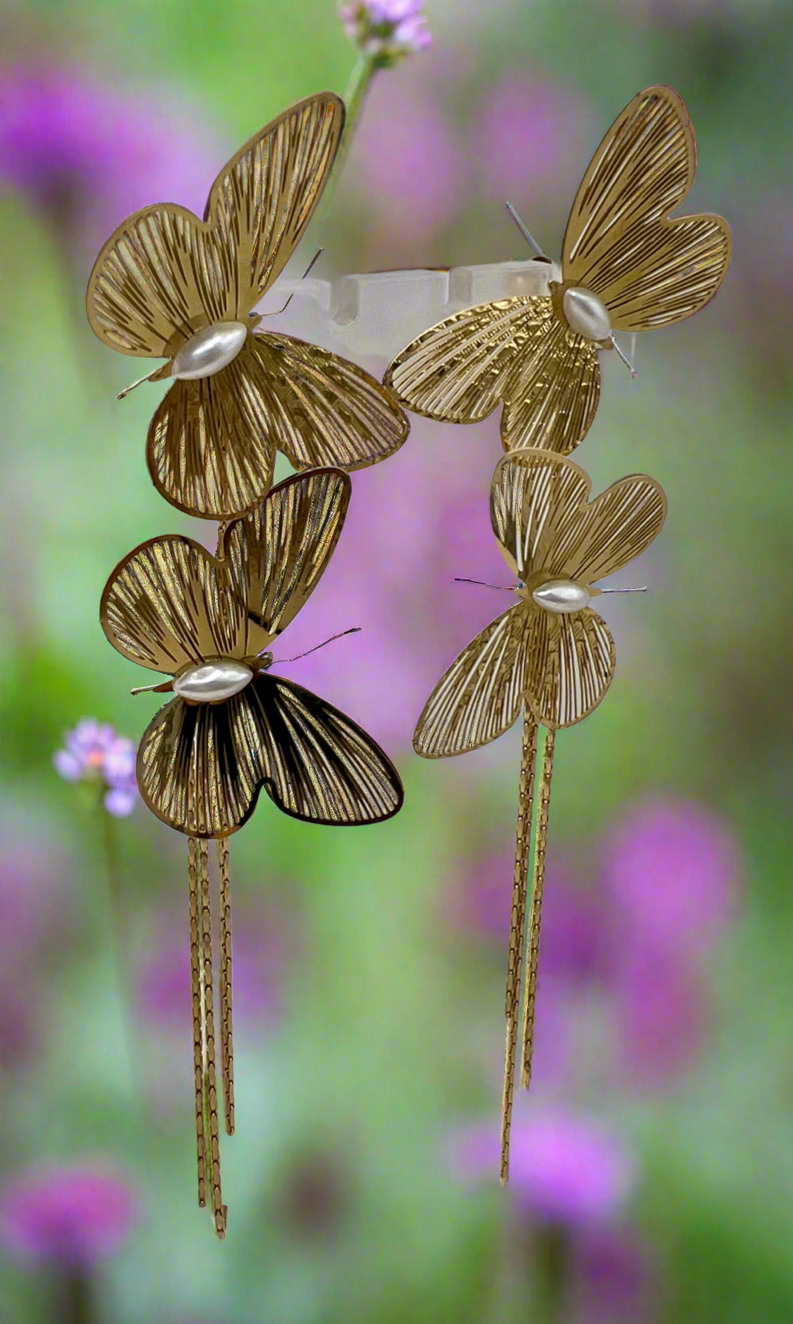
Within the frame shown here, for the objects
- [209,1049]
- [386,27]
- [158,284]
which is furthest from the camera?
[386,27]

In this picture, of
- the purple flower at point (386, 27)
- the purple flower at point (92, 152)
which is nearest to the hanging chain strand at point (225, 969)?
the purple flower at point (92, 152)

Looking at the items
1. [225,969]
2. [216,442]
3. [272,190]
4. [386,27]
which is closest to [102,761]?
[225,969]

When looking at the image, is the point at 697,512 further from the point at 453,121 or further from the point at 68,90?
the point at 68,90

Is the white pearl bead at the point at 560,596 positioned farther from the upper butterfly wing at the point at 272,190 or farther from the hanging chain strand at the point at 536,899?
the upper butterfly wing at the point at 272,190

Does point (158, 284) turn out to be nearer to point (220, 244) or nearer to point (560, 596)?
point (220, 244)

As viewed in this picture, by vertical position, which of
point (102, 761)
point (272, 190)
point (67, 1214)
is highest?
point (272, 190)

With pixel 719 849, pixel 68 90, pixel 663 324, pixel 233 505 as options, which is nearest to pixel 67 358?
pixel 68 90

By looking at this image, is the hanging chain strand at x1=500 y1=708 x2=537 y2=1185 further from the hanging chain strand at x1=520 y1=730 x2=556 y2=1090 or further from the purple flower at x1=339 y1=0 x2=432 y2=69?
the purple flower at x1=339 y1=0 x2=432 y2=69
